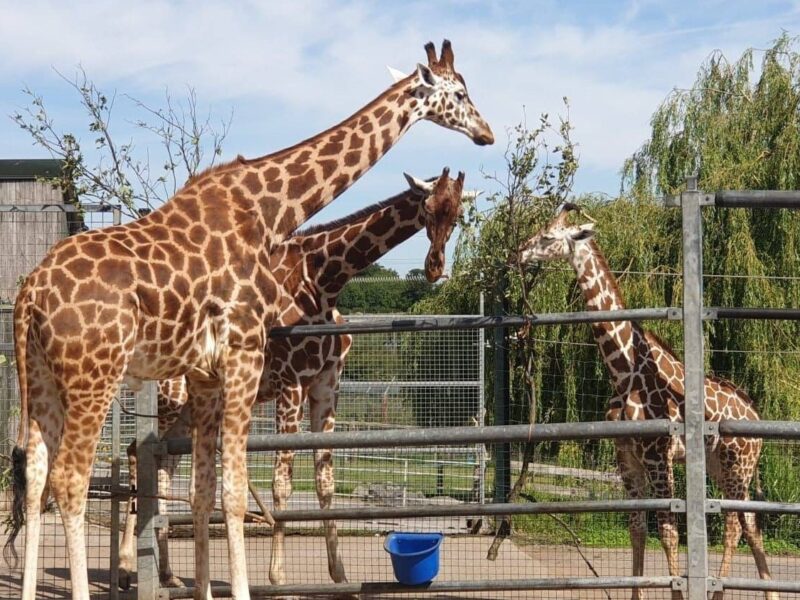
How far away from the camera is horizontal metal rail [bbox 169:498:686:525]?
193 inches

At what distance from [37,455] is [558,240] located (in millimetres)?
4059

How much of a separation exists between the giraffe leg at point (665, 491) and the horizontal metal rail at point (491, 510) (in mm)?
1416

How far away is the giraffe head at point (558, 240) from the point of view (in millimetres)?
7246

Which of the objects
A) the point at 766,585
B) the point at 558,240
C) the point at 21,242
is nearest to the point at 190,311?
the point at 766,585

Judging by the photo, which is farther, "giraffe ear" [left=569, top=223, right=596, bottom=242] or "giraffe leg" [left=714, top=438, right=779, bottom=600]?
"giraffe ear" [left=569, top=223, right=596, bottom=242]

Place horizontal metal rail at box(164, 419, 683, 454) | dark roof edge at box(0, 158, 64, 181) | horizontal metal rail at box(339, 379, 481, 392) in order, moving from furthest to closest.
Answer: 1. dark roof edge at box(0, 158, 64, 181)
2. horizontal metal rail at box(339, 379, 481, 392)
3. horizontal metal rail at box(164, 419, 683, 454)

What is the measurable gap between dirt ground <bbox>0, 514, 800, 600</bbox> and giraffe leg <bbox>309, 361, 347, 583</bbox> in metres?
0.39

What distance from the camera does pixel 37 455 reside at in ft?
15.1

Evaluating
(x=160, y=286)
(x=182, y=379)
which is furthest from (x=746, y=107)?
(x=160, y=286)

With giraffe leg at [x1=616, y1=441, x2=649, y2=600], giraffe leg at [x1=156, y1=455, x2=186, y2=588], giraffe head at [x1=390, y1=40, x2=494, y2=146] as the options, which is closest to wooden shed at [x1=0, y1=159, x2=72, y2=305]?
giraffe leg at [x1=156, y1=455, x2=186, y2=588]

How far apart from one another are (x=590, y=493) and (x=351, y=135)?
5467mm

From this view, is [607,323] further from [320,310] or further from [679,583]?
[679,583]

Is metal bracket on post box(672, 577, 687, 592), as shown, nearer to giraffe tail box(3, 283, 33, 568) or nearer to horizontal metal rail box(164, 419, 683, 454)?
horizontal metal rail box(164, 419, 683, 454)

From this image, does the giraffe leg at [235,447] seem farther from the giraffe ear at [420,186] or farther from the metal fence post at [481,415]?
the metal fence post at [481,415]
